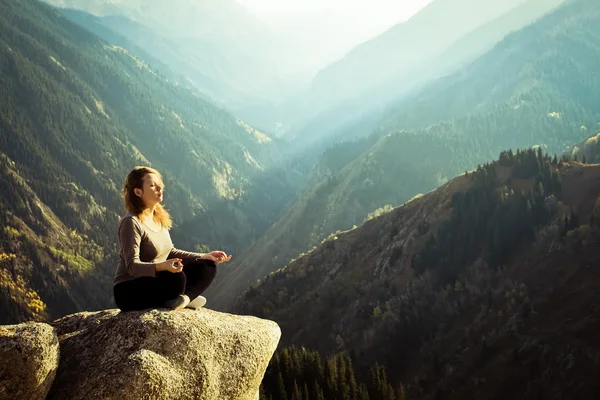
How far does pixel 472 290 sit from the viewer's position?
114312 mm

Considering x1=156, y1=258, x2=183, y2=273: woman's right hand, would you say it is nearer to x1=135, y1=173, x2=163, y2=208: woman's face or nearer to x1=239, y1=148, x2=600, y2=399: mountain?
x1=135, y1=173, x2=163, y2=208: woman's face

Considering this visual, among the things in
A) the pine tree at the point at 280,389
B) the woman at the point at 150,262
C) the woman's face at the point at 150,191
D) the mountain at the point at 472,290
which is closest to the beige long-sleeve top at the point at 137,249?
the woman at the point at 150,262

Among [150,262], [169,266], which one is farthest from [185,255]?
[169,266]

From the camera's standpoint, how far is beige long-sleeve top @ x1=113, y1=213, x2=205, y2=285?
11.9m

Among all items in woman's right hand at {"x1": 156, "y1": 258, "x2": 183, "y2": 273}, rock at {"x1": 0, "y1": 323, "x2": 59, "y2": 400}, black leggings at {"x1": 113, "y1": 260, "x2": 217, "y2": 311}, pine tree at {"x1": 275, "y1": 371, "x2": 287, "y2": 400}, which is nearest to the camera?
rock at {"x1": 0, "y1": 323, "x2": 59, "y2": 400}

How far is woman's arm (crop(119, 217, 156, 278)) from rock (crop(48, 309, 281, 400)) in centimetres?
115

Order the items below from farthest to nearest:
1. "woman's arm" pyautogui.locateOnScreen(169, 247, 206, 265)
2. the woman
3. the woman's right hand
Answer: "woman's arm" pyautogui.locateOnScreen(169, 247, 206, 265) → the woman → the woman's right hand

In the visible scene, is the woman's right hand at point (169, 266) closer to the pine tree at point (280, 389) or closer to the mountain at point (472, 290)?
the pine tree at point (280, 389)

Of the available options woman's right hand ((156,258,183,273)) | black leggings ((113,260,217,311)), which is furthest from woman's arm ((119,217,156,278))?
black leggings ((113,260,217,311))

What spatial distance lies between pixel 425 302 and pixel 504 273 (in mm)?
21545

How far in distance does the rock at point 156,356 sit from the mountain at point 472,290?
76.2 meters

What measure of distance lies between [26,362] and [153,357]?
9.26 feet

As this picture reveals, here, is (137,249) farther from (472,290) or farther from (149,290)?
(472,290)

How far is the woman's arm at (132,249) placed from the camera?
1194 centimetres
